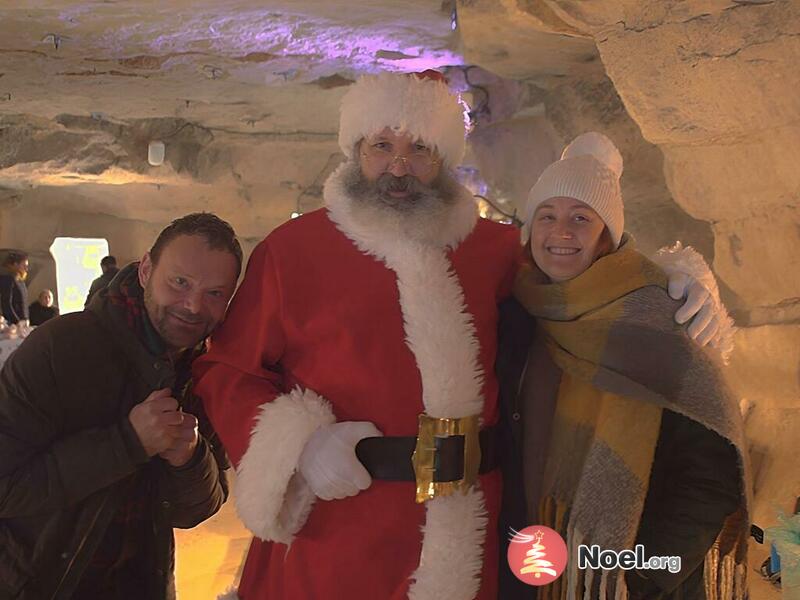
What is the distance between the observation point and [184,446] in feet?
4.59

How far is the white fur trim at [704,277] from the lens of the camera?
4.56 feet

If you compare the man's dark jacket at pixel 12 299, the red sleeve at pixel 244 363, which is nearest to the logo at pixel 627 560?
the red sleeve at pixel 244 363

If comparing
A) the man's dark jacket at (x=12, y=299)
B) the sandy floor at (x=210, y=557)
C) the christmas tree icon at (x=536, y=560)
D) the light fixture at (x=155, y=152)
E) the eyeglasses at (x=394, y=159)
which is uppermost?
the light fixture at (x=155, y=152)

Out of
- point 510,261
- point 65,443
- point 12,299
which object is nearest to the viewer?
point 65,443

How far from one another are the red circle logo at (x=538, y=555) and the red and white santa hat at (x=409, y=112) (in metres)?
0.79

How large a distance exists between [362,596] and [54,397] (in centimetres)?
65

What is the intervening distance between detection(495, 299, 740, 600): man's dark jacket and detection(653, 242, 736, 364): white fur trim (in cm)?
17

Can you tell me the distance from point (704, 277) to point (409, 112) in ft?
2.22

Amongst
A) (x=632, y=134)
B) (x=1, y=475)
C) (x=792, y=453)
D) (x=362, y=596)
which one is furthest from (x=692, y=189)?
(x=1, y=475)

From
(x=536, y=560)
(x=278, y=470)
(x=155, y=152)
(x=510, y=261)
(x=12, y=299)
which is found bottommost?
(x=12, y=299)

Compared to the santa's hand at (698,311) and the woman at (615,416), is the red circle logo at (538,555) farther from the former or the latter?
the santa's hand at (698,311)

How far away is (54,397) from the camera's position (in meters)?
1.31

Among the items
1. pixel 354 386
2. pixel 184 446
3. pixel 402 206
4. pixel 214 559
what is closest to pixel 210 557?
pixel 214 559

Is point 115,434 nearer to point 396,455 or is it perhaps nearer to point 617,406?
point 396,455
